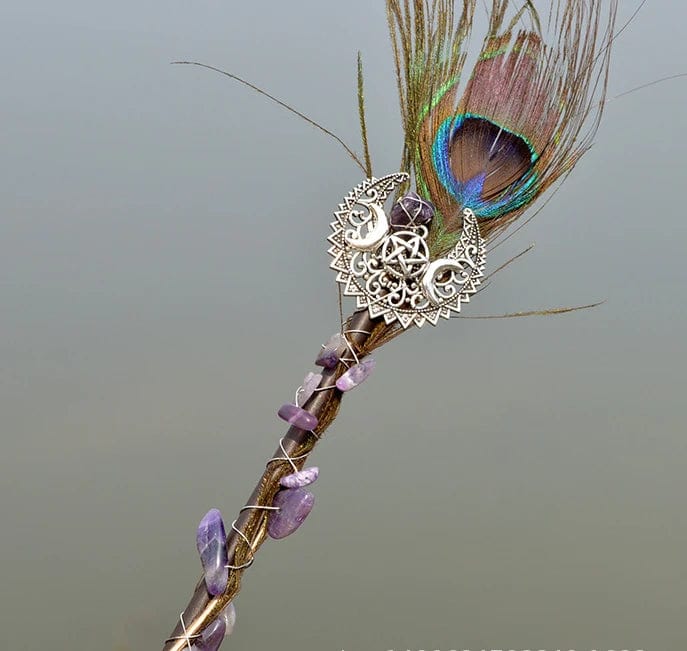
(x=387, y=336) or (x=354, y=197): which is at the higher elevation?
(x=354, y=197)

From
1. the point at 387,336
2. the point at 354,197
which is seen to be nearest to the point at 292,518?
the point at 387,336

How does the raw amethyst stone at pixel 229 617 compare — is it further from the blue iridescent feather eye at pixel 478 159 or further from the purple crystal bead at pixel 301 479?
the blue iridescent feather eye at pixel 478 159

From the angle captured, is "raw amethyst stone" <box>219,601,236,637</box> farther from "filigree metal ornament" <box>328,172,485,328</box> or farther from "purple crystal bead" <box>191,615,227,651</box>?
"filigree metal ornament" <box>328,172,485,328</box>

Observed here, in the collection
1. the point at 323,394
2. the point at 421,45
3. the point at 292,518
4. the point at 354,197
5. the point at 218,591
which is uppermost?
the point at 421,45

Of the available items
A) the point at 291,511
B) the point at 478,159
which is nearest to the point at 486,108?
the point at 478,159

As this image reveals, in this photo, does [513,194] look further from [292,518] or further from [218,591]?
[218,591]

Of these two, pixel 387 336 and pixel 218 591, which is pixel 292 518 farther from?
pixel 387 336

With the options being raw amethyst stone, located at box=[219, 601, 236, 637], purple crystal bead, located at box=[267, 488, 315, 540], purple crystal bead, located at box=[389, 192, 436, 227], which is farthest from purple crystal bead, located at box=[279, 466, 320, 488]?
purple crystal bead, located at box=[389, 192, 436, 227]
